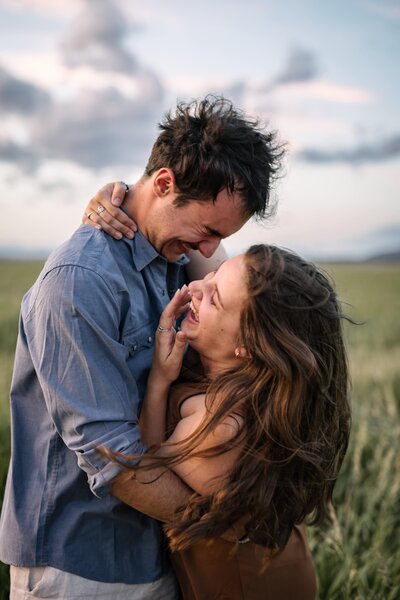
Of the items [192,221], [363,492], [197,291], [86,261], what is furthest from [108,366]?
[363,492]

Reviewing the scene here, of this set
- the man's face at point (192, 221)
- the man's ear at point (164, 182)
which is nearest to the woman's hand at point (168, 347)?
the man's face at point (192, 221)

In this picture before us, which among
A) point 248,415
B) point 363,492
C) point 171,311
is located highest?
point 171,311

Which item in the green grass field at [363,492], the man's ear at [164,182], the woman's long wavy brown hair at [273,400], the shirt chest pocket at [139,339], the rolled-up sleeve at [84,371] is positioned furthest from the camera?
the green grass field at [363,492]

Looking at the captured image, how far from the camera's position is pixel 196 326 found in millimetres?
2377

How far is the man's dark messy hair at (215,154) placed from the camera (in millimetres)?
2480

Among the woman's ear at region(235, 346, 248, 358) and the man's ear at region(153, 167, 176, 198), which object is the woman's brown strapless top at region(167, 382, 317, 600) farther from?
the man's ear at region(153, 167, 176, 198)

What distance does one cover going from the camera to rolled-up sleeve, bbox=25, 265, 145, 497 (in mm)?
2076

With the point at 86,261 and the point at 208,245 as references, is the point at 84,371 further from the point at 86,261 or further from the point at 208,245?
the point at 208,245

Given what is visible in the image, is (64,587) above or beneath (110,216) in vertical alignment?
beneath

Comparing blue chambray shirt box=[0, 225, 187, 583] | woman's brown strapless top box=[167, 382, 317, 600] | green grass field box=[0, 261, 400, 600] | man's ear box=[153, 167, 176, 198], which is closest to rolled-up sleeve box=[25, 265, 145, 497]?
blue chambray shirt box=[0, 225, 187, 583]

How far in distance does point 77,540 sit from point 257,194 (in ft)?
4.55

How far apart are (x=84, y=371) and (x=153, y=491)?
446 mm

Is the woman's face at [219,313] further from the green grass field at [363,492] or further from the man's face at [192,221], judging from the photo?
the green grass field at [363,492]

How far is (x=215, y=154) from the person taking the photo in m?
2.49
